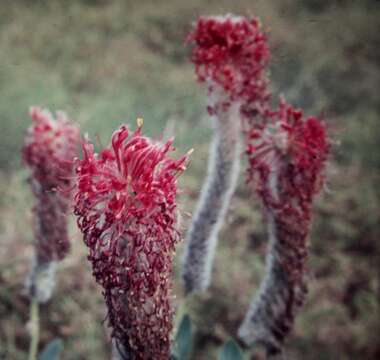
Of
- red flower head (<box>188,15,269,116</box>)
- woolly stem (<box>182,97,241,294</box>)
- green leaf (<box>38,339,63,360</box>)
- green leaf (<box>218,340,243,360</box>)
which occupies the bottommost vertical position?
green leaf (<box>218,340,243,360</box>)

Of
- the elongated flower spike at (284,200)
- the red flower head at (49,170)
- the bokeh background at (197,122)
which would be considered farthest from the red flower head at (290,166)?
the red flower head at (49,170)

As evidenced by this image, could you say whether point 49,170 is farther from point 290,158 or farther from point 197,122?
point 197,122

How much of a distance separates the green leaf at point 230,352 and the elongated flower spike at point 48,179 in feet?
1.45

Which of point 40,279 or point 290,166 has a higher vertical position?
point 40,279

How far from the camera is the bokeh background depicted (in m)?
2.03

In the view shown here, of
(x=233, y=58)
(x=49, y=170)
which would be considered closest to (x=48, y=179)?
(x=49, y=170)

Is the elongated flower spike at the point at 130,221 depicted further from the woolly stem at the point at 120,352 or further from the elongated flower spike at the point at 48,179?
the elongated flower spike at the point at 48,179

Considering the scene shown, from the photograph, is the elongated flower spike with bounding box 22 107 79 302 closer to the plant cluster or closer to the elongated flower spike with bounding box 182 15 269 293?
the plant cluster

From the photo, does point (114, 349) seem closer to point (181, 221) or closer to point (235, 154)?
point (181, 221)

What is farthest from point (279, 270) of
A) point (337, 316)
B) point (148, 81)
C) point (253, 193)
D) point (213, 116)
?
point (148, 81)

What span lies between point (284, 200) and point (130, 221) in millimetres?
490

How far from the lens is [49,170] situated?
129 cm

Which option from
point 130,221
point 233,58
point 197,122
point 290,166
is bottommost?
point 130,221

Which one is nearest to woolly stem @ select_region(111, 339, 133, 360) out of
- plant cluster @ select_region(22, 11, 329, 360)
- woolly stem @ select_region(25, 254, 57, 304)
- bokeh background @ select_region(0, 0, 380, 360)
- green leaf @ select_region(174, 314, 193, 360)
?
plant cluster @ select_region(22, 11, 329, 360)
